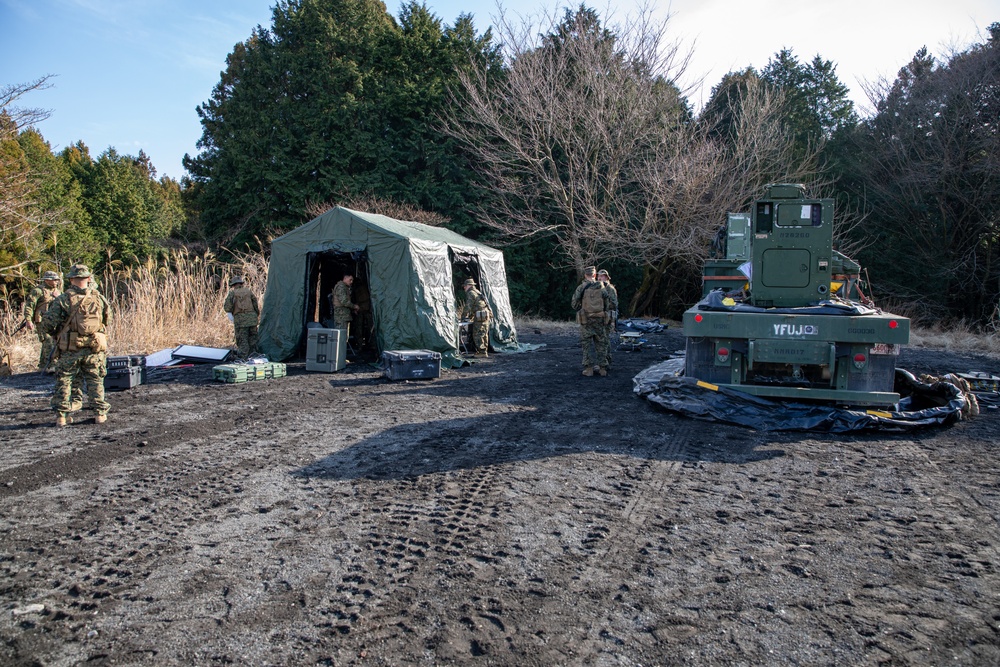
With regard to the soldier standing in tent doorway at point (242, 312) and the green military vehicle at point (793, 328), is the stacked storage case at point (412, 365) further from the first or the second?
the green military vehicle at point (793, 328)

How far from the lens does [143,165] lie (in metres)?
51.4

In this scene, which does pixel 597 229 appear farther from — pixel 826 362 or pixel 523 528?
pixel 523 528

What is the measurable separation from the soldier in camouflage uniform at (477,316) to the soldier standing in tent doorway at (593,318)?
304 centimetres

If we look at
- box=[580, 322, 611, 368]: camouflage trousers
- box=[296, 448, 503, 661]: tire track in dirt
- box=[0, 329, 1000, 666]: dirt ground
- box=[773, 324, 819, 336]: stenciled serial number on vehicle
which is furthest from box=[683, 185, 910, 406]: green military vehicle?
box=[296, 448, 503, 661]: tire track in dirt

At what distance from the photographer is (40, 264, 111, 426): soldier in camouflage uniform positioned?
21.3 feet

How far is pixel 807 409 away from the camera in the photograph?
21.2 feet

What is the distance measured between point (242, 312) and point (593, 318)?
239 inches

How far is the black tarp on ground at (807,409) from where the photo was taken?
20.3 feet

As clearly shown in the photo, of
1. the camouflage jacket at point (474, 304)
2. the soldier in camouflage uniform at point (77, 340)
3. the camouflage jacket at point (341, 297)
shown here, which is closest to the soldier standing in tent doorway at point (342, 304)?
the camouflage jacket at point (341, 297)

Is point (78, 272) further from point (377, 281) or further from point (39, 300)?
point (377, 281)

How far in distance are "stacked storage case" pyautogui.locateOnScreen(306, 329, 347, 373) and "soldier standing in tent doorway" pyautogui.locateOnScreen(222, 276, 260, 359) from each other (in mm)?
1258

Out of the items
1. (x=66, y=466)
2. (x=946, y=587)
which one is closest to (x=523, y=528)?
(x=946, y=587)

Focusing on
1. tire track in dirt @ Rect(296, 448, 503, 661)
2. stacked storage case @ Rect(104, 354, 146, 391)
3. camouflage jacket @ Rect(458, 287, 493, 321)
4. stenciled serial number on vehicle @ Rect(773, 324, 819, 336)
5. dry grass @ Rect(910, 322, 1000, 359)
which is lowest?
tire track in dirt @ Rect(296, 448, 503, 661)

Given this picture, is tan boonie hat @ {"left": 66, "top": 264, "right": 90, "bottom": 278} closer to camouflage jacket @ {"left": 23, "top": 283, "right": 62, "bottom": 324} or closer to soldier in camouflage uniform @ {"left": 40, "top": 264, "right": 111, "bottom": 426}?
soldier in camouflage uniform @ {"left": 40, "top": 264, "right": 111, "bottom": 426}
